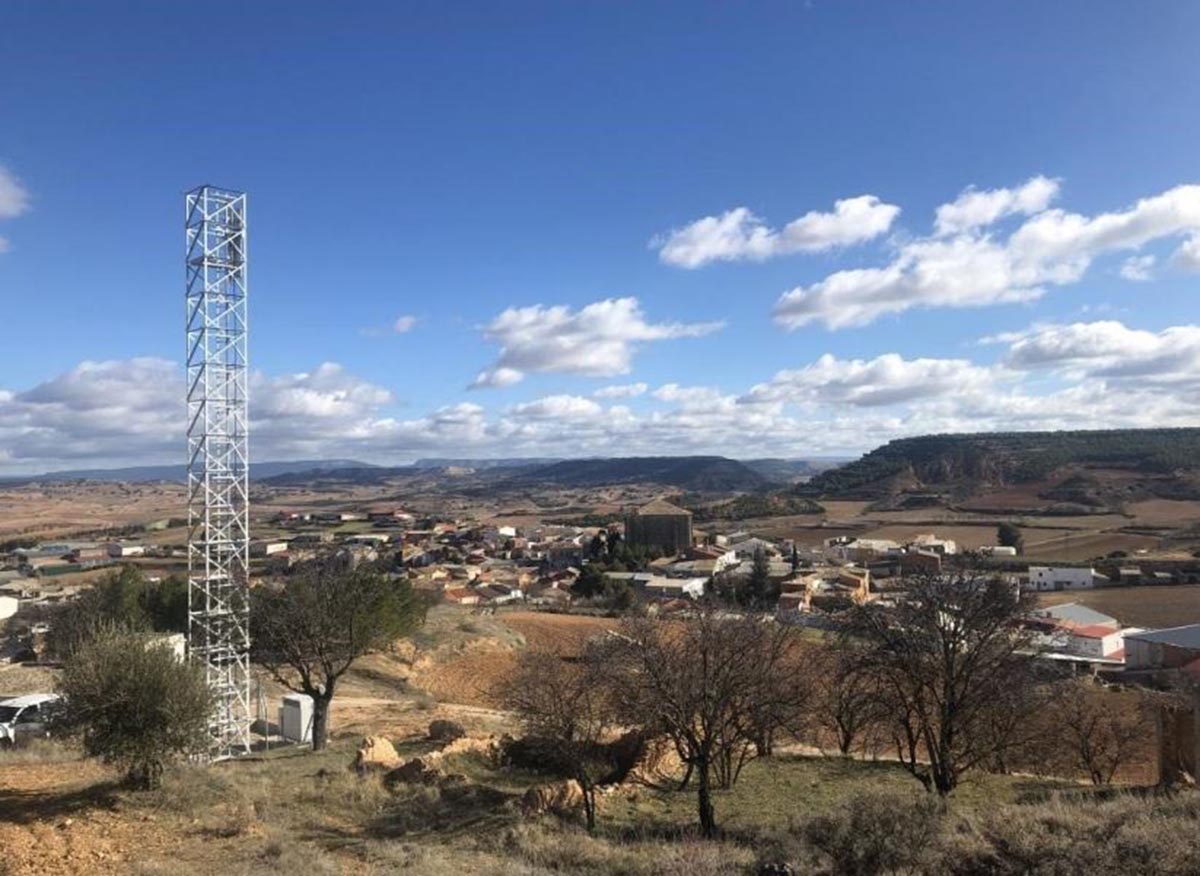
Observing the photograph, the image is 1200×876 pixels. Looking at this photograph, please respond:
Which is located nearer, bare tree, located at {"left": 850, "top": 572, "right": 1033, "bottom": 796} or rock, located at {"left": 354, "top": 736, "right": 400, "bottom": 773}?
bare tree, located at {"left": 850, "top": 572, "right": 1033, "bottom": 796}

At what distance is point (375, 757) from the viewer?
60.8ft

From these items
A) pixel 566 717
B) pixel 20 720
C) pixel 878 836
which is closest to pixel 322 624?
pixel 20 720

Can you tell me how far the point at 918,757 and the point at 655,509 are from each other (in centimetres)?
9503

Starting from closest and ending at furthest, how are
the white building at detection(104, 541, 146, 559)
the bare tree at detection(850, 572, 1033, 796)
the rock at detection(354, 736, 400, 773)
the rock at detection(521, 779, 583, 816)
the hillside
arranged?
the rock at detection(521, 779, 583, 816) < the bare tree at detection(850, 572, 1033, 796) < the rock at detection(354, 736, 400, 773) < the white building at detection(104, 541, 146, 559) < the hillside

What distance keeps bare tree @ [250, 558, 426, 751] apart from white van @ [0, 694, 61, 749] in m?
5.13

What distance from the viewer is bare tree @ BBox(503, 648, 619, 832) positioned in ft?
52.5

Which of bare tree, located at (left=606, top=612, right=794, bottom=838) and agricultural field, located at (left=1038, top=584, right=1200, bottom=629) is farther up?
bare tree, located at (left=606, top=612, right=794, bottom=838)

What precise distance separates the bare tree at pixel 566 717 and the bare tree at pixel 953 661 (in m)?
6.03

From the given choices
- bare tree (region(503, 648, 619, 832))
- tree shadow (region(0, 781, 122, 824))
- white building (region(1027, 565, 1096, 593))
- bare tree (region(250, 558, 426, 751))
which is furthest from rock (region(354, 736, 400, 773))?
white building (region(1027, 565, 1096, 593))

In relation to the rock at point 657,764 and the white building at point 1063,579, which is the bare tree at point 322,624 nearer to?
the rock at point 657,764

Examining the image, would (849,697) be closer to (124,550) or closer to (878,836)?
(878,836)

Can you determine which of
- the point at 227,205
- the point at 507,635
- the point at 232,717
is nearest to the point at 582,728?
the point at 232,717

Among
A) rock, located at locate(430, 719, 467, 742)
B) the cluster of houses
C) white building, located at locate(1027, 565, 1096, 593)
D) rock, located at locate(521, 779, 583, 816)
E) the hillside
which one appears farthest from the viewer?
the hillside

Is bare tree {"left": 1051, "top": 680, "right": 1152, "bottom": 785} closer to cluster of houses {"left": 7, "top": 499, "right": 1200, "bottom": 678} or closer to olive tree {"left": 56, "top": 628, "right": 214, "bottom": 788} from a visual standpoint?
cluster of houses {"left": 7, "top": 499, "right": 1200, "bottom": 678}
